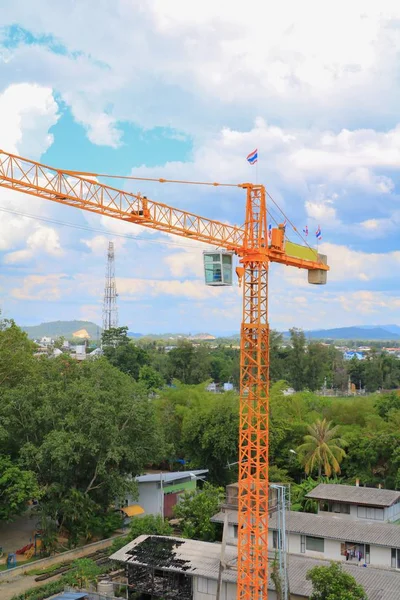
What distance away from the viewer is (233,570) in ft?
84.5

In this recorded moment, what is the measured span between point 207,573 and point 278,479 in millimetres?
15200

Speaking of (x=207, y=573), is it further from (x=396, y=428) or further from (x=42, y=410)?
(x=396, y=428)

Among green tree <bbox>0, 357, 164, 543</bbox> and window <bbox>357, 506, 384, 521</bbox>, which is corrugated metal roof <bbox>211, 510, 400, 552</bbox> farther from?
green tree <bbox>0, 357, 164, 543</bbox>

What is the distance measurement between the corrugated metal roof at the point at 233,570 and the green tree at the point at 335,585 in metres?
1.12

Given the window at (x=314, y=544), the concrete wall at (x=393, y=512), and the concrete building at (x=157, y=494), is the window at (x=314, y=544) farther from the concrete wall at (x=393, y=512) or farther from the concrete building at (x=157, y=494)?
the concrete building at (x=157, y=494)

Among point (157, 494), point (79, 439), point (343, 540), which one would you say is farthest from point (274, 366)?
point (343, 540)

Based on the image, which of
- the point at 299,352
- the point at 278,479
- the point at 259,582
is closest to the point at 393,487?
the point at 278,479

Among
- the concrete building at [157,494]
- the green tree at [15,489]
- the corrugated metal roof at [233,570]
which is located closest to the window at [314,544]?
the corrugated metal roof at [233,570]

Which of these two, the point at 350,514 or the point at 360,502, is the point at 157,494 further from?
the point at 360,502

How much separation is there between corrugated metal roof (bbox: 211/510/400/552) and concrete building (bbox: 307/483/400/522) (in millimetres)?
1234

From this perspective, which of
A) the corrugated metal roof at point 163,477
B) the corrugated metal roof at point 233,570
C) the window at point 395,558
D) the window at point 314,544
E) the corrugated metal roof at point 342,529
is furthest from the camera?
the corrugated metal roof at point 163,477

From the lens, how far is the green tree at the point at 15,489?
98.9ft

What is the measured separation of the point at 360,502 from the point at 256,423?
7.41 meters

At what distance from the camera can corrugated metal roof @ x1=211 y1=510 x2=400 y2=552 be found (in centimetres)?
2609
